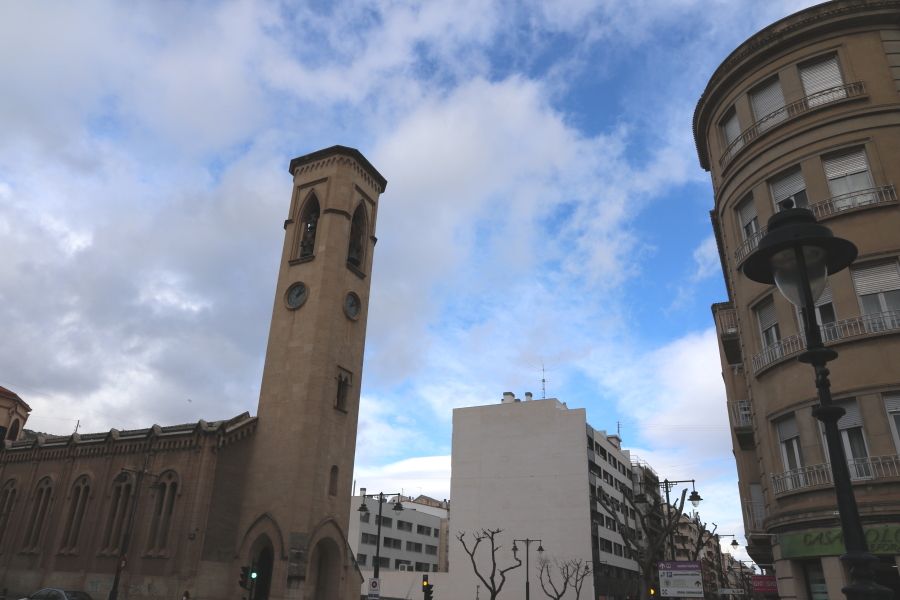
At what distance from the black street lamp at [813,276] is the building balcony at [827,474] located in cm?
966

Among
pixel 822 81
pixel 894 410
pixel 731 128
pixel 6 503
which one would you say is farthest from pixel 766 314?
pixel 6 503

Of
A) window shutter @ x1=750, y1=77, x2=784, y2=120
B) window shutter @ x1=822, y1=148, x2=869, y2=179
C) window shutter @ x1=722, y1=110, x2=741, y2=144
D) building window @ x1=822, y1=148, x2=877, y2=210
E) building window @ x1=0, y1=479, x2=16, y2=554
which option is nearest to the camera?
building window @ x1=822, y1=148, x2=877, y2=210

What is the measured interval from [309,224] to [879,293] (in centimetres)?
3496

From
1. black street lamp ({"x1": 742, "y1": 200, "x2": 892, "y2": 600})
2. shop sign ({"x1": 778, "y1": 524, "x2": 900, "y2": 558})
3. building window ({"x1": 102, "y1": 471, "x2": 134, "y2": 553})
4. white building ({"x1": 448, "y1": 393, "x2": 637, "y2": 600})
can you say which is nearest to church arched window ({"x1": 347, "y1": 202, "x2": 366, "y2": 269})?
building window ({"x1": 102, "y1": 471, "x2": 134, "y2": 553})

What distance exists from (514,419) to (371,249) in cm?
3785

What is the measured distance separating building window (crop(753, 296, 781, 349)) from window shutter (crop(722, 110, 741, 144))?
19.3 feet

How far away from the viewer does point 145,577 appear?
1352 inches

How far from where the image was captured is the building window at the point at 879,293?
51.5 ft

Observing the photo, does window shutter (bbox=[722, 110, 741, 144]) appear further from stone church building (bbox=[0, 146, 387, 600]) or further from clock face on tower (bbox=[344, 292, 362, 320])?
clock face on tower (bbox=[344, 292, 362, 320])

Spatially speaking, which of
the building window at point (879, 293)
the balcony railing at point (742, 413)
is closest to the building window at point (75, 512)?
the balcony railing at point (742, 413)

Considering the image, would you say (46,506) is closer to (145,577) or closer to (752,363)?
(145,577)

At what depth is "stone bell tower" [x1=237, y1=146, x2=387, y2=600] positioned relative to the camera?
35.0 m

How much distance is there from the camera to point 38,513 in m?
42.9

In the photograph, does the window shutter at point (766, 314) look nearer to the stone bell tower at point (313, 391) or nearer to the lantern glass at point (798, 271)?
the lantern glass at point (798, 271)
